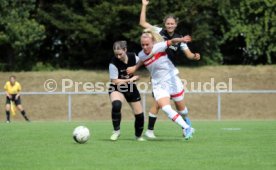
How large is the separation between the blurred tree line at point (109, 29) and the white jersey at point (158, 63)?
2348cm

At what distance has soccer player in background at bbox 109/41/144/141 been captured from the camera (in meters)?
12.2

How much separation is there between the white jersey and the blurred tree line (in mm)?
23485

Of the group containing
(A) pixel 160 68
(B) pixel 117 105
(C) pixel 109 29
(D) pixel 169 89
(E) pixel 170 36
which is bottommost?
(B) pixel 117 105

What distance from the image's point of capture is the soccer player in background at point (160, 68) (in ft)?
39.4

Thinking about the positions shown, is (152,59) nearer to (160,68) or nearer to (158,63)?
(158,63)

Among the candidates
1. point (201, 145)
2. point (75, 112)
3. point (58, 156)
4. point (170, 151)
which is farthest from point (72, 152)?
point (75, 112)

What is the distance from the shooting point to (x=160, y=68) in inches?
487

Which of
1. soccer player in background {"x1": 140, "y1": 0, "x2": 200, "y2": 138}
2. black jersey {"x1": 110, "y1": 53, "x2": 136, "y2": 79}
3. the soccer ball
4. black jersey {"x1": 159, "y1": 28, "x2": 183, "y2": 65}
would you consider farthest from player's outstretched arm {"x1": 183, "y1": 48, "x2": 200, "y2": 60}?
the soccer ball

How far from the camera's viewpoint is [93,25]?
3691 cm

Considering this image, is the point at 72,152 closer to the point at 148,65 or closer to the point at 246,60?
the point at 148,65

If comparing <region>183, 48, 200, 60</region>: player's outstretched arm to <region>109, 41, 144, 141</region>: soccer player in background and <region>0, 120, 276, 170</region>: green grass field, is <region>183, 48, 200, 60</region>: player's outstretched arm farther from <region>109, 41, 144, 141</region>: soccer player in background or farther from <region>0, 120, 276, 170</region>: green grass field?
<region>0, 120, 276, 170</region>: green grass field

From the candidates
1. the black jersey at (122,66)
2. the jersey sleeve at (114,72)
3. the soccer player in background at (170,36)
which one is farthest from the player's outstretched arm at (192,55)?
the jersey sleeve at (114,72)

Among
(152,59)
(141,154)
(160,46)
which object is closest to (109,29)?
(152,59)

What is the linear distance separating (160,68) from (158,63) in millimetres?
111
